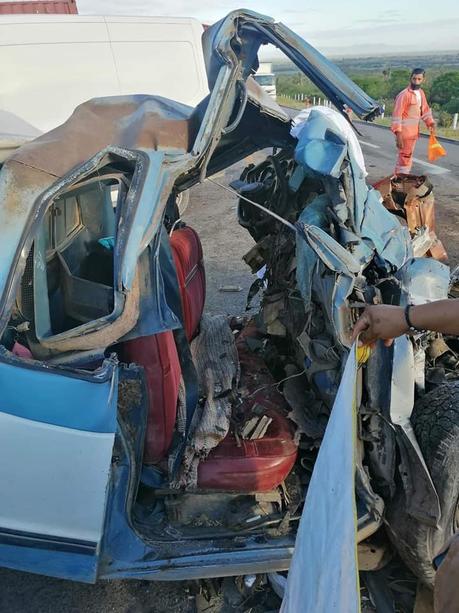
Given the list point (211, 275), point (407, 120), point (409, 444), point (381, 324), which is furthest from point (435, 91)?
point (381, 324)

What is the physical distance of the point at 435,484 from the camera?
2107mm

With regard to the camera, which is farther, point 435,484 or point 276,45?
point 276,45

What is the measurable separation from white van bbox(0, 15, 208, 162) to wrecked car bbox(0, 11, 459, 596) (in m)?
3.67

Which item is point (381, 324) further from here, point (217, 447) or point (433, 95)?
point (433, 95)

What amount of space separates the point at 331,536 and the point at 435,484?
0.95 m

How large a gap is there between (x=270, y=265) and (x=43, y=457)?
5.79ft

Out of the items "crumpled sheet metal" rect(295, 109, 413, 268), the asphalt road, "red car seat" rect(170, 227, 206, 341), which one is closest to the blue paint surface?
"red car seat" rect(170, 227, 206, 341)

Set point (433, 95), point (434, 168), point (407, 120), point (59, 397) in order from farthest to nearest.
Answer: point (433, 95) → point (434, 168) → point (407, 120) → point (59, 397)

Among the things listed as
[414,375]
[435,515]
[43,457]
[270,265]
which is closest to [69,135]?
[43,457]

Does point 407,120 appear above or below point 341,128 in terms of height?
below

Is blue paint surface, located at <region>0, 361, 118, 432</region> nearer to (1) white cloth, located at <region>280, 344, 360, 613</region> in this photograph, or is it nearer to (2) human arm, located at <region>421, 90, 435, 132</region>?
(1) white cloth, located at <region>280, 344, 360, 613</region>

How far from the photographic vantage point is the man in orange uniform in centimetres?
944

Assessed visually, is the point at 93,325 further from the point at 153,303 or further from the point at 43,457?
the point at 43,457

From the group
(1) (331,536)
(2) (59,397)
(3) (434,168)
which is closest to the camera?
(1) (331,536)
